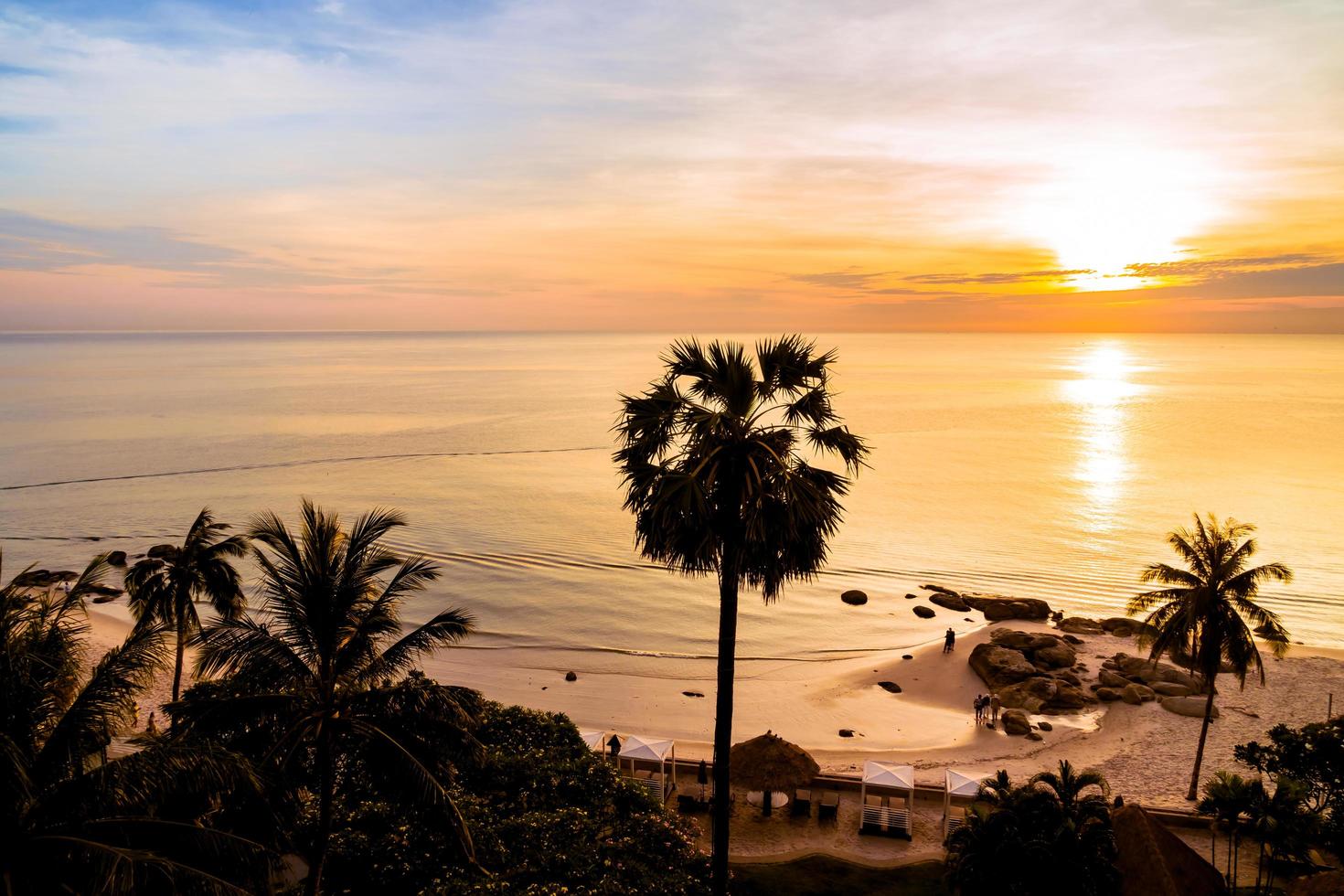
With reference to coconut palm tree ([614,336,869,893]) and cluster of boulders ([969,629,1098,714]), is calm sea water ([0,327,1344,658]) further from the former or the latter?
coconut palm tree ([614,336,869,893])

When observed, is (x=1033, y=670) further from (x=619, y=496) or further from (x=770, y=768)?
(x=619, y=496)

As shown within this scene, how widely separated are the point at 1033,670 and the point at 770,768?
743 inches

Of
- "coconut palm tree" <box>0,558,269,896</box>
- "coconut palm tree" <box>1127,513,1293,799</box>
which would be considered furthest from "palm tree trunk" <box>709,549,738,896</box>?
"coconut palm tree" <box>1127,513,1293,799</box>

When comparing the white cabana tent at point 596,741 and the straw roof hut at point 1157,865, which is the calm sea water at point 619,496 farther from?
the straw roof hut at point 1157,865

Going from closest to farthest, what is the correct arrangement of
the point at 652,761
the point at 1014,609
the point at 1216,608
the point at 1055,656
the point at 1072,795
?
the point at 1072,795 < the point at 1216,608 < the point at 652,761 < the point at 1055,656 < the point at 1014,609

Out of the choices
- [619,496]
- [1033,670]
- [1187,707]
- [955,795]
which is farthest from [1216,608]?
[619,496]

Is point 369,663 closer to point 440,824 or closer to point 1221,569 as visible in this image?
point 440,824

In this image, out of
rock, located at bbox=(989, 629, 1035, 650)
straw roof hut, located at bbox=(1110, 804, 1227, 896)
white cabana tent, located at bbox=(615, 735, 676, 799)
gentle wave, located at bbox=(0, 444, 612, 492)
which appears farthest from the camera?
gentle wave, located at bbox=(0, 444, 612, 492)

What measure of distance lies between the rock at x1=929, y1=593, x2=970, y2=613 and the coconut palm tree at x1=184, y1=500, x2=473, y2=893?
1443 inches

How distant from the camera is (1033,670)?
34031 millimetres

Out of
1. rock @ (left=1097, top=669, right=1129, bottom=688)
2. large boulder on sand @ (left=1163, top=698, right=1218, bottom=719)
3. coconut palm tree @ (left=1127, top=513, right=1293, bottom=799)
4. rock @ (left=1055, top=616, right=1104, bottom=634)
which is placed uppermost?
coconut palm tree @ (left=1127, top=513, right=1293, bottom=799)

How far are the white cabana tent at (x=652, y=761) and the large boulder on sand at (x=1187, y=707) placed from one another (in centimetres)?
2121

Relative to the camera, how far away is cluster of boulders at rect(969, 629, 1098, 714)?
31.8 m

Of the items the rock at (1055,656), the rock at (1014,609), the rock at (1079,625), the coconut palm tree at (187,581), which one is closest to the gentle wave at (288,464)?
the rock at (1014,609)
